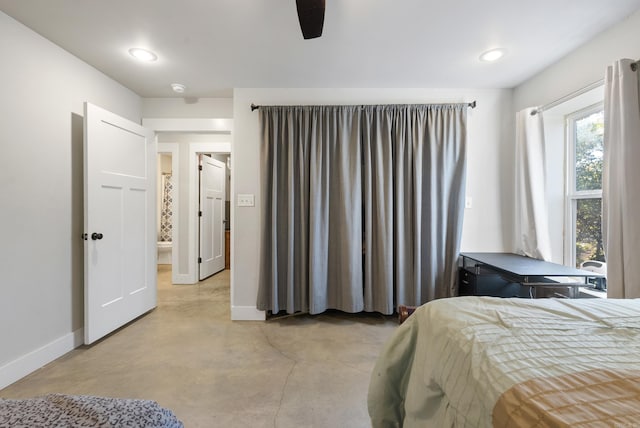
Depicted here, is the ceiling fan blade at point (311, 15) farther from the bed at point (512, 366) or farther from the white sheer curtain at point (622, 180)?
the white sheer curtain at point (622, 180)

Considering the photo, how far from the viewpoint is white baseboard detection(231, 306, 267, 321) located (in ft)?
8.64

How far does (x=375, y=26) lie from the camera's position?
174cm

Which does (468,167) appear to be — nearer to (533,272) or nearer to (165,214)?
(533,272)

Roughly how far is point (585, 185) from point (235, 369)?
3.08 metres

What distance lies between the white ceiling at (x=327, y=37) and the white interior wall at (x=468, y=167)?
135 millimetres

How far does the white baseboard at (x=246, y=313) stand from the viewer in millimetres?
2635

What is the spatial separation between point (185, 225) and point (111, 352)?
2.19m

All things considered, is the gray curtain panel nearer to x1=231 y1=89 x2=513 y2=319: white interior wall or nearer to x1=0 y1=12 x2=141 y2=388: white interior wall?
x1=231 y1=89 x2=513 y2=319: white interior wall

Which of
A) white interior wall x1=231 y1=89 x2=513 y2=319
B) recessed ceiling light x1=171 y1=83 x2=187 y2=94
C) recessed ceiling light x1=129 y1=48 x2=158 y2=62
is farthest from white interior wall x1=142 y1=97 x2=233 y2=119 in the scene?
recessed ceiling light x1=129 y1=48 x2=158 y2=62

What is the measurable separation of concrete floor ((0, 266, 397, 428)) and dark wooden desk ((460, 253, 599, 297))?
102cm

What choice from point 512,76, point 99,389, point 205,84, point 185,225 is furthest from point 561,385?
point 185,225

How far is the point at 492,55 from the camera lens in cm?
206

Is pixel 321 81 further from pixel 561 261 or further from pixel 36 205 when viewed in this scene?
pixel 561 261

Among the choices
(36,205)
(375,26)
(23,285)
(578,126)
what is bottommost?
(23,285)
